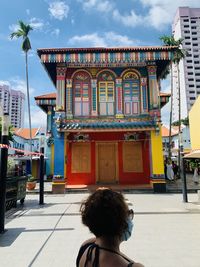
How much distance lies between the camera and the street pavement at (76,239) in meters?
3.99

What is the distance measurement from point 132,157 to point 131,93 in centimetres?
419

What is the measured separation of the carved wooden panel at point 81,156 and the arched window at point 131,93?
356 cm

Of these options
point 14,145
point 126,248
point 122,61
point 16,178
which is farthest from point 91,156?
point 14,145

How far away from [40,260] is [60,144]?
10557mm

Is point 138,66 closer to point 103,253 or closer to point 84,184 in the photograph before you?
point 84,184

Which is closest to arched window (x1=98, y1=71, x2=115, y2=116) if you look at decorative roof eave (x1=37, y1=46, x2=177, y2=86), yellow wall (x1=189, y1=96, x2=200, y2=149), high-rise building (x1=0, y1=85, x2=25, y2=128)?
decorative roof eave (x1=37, y1=46, x2=177, y2=86)

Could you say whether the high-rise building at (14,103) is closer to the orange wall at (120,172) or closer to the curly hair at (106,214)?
the orange wall at (120,172)

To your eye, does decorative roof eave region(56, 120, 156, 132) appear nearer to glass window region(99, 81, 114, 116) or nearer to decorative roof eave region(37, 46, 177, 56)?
glass window region(99, 81, 114, 116)

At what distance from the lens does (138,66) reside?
15.3 metres

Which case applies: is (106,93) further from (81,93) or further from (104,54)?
(104,54)

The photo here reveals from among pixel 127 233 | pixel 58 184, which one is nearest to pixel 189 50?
pixel 58 184

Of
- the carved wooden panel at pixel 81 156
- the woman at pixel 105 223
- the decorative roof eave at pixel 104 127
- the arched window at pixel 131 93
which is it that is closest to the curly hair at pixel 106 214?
the woman at pixel 105 223

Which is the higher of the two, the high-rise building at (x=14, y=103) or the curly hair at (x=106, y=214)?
the high-rise building at (x=14, y=103)

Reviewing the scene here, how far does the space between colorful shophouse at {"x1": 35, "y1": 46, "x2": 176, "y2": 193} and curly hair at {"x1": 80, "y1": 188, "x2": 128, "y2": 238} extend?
42.0 feet
